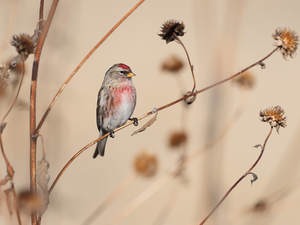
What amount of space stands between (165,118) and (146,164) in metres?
4.50

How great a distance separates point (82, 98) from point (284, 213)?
4246mm

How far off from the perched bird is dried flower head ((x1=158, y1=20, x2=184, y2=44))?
46.2 inches

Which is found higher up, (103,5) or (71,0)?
(103,5)

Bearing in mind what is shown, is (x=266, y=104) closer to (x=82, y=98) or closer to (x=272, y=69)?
(x=272, y=69)

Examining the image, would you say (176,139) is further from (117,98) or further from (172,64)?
(117,98)

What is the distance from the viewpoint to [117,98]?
3.03m

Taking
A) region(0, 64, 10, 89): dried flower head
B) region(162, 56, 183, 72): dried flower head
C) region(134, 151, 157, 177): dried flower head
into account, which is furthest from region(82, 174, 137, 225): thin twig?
region(162, 56, 183, 72): dried flower head

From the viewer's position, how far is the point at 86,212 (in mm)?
4812

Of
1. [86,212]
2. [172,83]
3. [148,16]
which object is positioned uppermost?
[148,16]

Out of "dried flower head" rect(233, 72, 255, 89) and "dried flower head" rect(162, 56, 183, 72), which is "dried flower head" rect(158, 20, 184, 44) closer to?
"dried flower head" rect(162, 56, 183, 72)

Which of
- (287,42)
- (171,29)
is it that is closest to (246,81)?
(287,42)

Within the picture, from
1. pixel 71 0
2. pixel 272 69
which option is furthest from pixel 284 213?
pixel 272 69

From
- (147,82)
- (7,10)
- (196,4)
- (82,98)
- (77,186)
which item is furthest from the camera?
(147,82)

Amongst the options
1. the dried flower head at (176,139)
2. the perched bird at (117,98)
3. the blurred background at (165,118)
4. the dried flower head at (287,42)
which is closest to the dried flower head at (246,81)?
the blurred background at (165,118)
